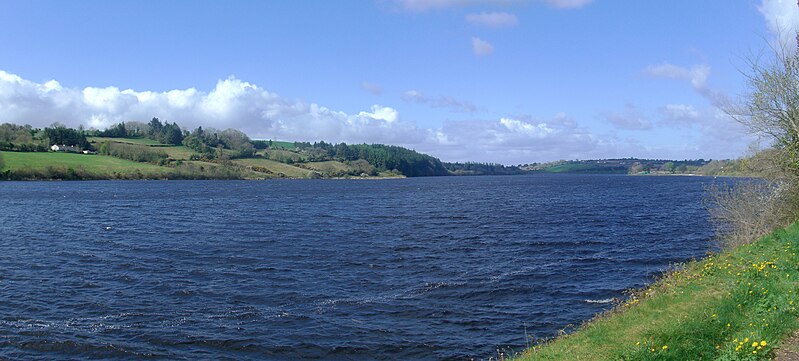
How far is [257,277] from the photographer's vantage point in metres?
29.8

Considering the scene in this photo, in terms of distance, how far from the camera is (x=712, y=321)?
12.7 m

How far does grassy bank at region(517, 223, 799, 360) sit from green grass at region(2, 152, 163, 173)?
184 metres

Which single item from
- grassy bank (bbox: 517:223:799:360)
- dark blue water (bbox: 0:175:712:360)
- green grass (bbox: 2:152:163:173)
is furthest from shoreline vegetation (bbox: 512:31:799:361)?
green grass (bbox: 2:152:163:173)

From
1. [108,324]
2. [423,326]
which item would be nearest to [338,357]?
[423,326]

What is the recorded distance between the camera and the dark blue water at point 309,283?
19.9 m

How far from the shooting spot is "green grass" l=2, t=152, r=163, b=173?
16338cm

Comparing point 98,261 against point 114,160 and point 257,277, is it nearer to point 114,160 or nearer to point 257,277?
point 257,277

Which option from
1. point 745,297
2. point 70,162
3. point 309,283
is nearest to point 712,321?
point 745,297

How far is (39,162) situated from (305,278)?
6858 inches

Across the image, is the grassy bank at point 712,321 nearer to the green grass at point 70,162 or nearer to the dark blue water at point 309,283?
the dark blue water at point 309,283

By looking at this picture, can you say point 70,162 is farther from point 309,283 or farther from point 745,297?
point 745,297

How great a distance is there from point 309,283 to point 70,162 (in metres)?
180

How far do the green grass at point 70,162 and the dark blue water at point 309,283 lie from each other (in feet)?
421

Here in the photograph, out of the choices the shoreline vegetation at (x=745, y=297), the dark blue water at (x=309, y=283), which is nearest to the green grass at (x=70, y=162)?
the dark blue water at (x=309, y=283)
